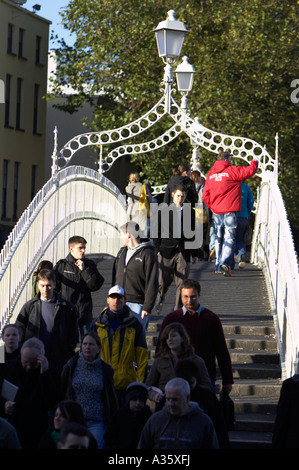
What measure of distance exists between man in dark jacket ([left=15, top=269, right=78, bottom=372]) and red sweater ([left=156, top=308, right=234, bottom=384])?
99cm

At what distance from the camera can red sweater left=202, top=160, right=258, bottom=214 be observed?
1884 cm

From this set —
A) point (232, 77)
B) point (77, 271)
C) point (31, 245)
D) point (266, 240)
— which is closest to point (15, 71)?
point (232, 77)

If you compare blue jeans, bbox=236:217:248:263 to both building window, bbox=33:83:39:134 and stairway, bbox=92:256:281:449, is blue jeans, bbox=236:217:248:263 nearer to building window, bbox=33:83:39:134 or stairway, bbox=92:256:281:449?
stairway, bbox=92:256:281:449

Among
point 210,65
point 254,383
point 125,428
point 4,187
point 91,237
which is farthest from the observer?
point 4,187

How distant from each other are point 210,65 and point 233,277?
20.6 metres

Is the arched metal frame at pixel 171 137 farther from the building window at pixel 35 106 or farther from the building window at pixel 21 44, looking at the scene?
the building window at pixel 35 106

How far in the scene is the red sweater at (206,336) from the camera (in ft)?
34.6

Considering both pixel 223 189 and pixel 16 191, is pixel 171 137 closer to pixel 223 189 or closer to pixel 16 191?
pixel 223 189

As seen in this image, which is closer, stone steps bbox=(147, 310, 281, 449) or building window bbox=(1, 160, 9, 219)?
stone steps bbox=(147, 310, 281, 449)

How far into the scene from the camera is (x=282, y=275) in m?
14.7

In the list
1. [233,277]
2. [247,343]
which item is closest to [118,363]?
[247,343]

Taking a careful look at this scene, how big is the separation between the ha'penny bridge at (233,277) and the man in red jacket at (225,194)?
59 centimetres

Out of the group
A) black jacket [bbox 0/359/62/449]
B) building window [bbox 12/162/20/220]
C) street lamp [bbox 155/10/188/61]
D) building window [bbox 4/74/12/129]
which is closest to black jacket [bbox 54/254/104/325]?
black jacket [bbox 0/359/62/449]

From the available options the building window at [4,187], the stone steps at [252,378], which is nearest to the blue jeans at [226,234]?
the stone steps at [252,378]
